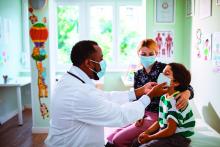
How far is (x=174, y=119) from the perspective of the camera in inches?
72.5

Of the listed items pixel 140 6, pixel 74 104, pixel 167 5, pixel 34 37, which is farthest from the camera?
pixel 140 6

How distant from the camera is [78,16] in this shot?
192 inches

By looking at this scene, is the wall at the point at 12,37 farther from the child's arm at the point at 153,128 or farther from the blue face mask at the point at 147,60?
the child's arm at the point at 153,128

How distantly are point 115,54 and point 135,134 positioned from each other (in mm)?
2857

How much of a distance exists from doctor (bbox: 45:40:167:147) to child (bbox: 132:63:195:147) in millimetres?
314

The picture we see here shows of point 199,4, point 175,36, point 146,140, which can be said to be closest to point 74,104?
point 146,140

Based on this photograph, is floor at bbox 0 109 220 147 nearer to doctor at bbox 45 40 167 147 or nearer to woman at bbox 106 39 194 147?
woman at bbox 106 39 194 147

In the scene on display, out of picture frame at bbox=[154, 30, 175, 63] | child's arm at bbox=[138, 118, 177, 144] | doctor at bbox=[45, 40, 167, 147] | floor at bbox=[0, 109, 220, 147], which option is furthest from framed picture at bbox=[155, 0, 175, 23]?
doctor at bbox=[45, 40, 167, 147]

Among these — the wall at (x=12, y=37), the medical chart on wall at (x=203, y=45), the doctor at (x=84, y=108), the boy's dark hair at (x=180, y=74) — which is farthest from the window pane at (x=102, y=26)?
the doctor at (x=84, y=108)

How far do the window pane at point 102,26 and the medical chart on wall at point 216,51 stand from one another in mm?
2737

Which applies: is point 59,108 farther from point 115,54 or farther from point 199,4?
point 115,54

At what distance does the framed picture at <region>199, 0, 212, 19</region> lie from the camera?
2.47m

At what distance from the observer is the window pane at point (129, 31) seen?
486 centimetres

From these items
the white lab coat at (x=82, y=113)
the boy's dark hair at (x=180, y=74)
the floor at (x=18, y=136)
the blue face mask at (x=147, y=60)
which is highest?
the blue face mask at (x=147, y=60)
